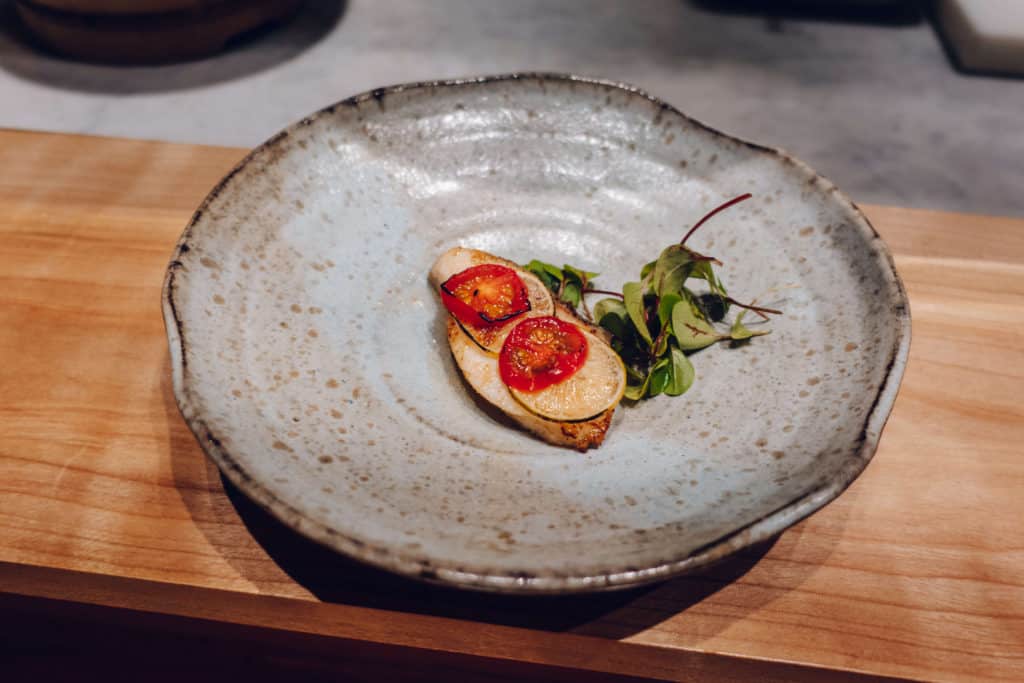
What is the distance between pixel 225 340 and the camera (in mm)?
1195

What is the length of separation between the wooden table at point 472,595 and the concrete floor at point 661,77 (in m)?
1.50

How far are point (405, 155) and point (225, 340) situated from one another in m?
0.58

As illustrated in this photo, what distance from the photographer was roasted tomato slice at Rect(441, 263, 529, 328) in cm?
135

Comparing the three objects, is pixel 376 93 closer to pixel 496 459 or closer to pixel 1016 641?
A: pixel 496 459

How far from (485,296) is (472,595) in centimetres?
49

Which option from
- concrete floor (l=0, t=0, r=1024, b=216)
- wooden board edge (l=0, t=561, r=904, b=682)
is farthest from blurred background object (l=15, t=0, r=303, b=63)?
wooden board edge (l=0, t=561, r=904, b=682)

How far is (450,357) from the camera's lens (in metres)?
1.39

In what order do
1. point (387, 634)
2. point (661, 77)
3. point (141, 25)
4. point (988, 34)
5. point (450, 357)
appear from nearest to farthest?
point (387, 634), point (450, 357), point (141, 25), point (988, 34), point (661, 77)

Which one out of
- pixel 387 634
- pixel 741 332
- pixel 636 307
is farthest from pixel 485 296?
pixel 387 634

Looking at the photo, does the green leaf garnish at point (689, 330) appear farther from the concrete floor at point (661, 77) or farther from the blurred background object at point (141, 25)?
the blurred background object at point (141, 25)

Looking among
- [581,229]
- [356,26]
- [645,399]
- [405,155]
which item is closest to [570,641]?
[645,399]

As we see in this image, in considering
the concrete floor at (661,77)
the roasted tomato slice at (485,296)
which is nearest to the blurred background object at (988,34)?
the concrete floor at (661,77)

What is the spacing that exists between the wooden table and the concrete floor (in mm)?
1501

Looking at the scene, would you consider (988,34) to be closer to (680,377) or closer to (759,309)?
(759,309)
